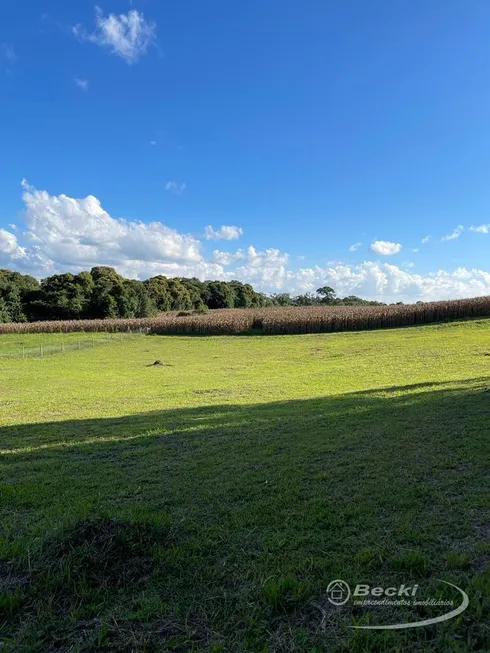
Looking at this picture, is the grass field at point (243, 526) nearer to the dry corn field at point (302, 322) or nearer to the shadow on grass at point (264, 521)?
the shadow on grass at point (264, 521)

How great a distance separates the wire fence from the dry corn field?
5103 mm

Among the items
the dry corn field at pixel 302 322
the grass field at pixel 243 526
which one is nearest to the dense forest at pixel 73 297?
the dry corn field at pixel 302 322

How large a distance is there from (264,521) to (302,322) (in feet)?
162

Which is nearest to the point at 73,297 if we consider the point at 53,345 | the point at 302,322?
the point at 53,345

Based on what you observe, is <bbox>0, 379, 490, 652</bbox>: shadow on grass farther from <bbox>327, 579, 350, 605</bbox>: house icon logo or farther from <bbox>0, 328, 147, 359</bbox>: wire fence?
<bbox>0, 328, 147, 359</bbox>: wire fence

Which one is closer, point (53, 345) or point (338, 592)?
point (338, 592)

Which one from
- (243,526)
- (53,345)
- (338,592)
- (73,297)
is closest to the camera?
(338,592)

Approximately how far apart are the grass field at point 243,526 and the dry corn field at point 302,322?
1667 inches

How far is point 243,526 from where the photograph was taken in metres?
4.05

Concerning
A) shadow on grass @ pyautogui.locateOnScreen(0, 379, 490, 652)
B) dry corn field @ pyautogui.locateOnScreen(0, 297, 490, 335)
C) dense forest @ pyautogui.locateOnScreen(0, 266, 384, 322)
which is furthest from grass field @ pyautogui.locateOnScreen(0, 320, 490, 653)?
dense forest @ pyautogui.locateOnScreen(0, 266, 384, 322)

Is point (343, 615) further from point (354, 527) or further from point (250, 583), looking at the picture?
point (354, 527)

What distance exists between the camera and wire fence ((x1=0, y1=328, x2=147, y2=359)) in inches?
1420

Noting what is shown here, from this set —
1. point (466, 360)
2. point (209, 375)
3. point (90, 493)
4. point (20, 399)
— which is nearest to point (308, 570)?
point (90, 493)

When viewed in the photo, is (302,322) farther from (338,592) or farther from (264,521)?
(338,592)
